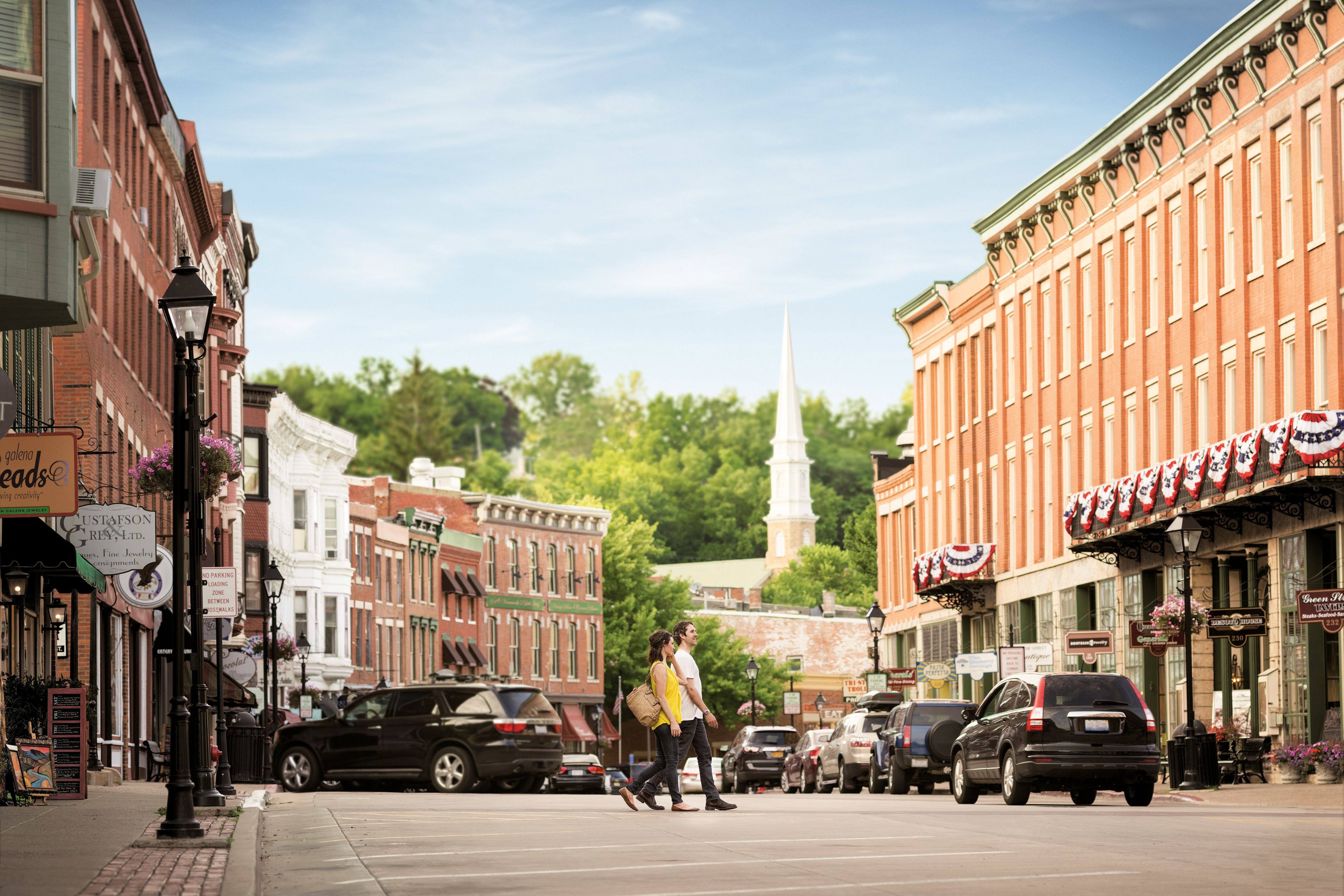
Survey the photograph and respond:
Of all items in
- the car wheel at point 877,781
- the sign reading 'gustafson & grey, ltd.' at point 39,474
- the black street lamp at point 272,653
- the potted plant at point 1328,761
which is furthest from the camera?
the black street lamp at point 272,653

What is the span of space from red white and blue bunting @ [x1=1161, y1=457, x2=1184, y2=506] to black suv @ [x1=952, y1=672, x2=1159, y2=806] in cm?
1418

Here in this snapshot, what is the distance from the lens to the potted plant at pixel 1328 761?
3266 cm

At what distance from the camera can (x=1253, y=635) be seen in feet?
121

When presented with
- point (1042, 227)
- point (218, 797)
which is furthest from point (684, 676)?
point (1042, 227)

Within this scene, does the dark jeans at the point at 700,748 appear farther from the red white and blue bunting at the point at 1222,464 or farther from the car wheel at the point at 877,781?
the red white and blue bunting at the point at 1222,464

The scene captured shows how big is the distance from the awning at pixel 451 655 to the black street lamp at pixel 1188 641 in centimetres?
5937

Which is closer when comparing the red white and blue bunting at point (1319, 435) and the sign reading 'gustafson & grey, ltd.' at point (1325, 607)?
the sign reading 'gustafson & grey, ltd.' at point (1325, 607)

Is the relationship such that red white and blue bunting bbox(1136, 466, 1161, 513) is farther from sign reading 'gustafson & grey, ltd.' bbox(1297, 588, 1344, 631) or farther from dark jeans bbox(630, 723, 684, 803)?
dark jeans bbox(630, 723, 684, 803)

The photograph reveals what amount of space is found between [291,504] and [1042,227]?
3253 centimetres

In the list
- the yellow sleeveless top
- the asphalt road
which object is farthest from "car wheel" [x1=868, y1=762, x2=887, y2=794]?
the yellow sleeveless top

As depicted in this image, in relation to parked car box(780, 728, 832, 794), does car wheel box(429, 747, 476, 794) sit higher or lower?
higher

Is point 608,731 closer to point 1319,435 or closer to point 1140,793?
point 1319,435

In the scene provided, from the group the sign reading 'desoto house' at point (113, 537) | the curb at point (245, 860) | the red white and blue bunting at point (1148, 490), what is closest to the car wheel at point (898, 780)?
the red white and blue bunting at point (1148, 490)

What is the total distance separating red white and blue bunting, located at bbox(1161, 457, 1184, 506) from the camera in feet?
131
